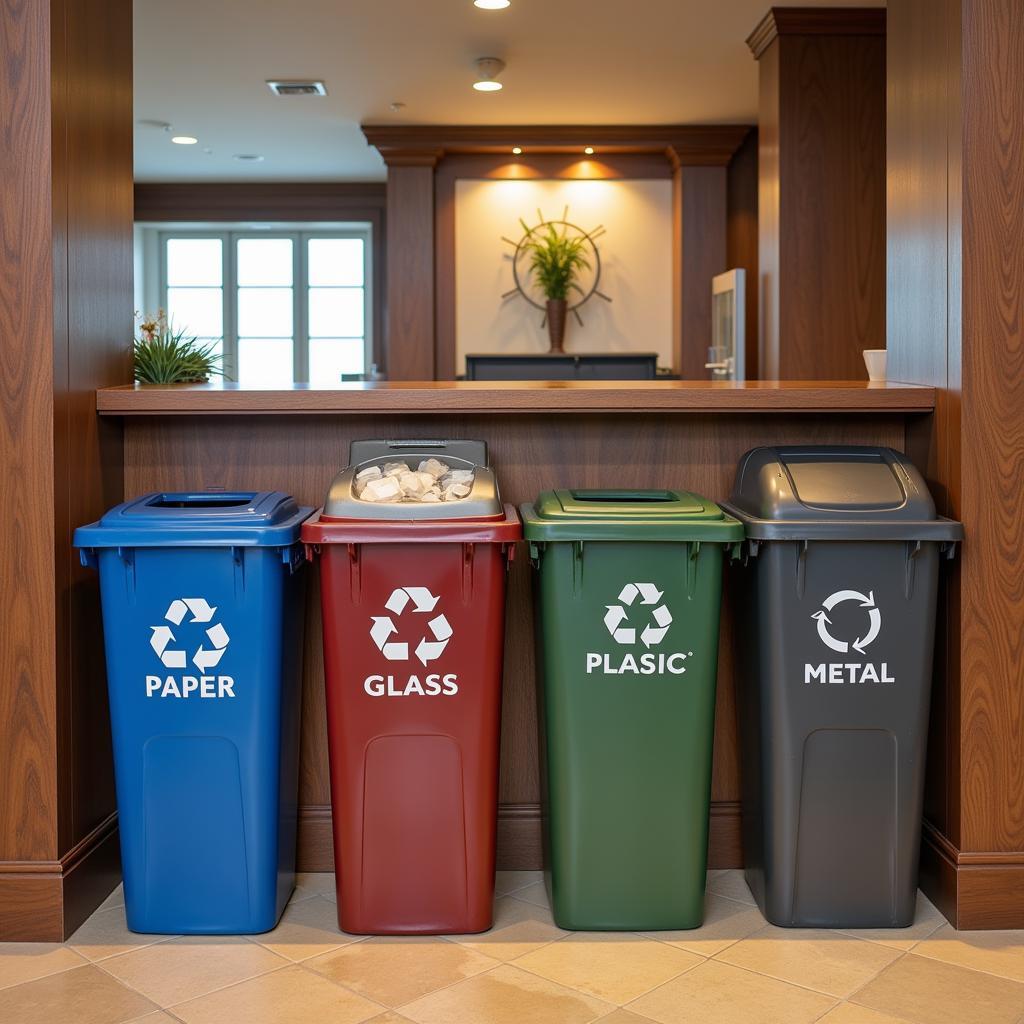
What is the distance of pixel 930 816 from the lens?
8.80 ft

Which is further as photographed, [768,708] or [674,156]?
[674,156]

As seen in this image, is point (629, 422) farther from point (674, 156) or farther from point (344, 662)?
point (674, 156)

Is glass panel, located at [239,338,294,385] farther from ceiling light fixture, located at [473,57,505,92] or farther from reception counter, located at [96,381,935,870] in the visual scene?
reception counter, located at [96,381,935,870]

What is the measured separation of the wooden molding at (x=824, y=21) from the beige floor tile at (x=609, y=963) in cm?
465

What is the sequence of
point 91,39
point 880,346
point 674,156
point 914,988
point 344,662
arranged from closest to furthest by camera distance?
point 914,988
point 344,662
point 91,39
point 880,346
point 674,156

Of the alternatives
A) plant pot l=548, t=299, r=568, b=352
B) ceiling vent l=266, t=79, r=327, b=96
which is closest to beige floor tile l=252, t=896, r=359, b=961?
ceiling vent l=266, t=79, r=327, b=96

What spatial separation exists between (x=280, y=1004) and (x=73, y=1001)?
375 mm

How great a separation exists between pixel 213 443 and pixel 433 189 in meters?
5.78

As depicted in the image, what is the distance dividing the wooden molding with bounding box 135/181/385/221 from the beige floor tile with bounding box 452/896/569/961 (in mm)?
8179

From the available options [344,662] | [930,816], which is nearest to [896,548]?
[930,816]

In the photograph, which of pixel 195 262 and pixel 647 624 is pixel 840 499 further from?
pixel 195 262

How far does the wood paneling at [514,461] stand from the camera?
2.81 meters

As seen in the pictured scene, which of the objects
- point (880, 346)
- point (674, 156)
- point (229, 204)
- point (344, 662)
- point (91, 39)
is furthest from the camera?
point (229, 204)

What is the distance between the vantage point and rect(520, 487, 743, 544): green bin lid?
2.37 meters
